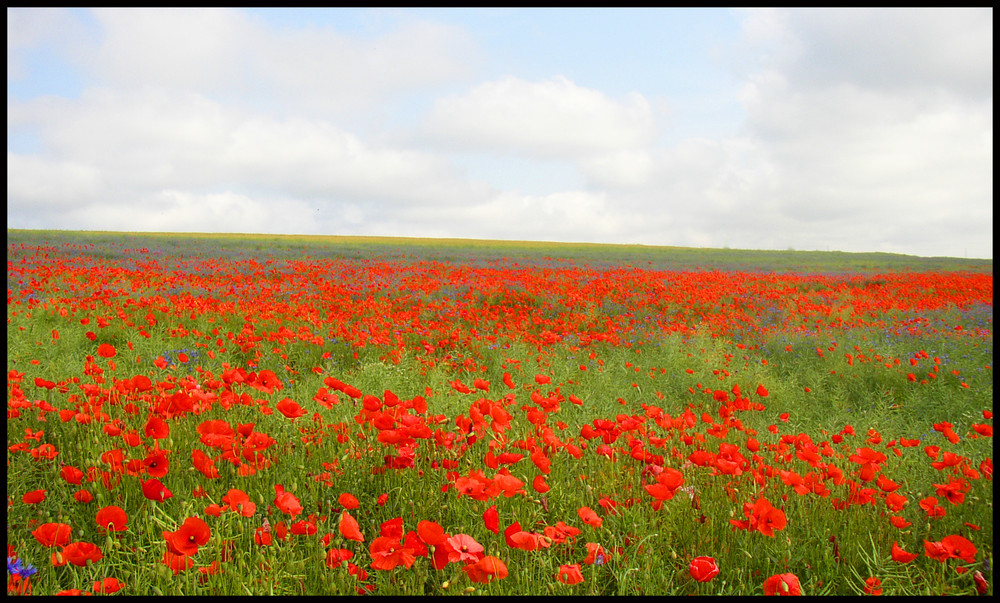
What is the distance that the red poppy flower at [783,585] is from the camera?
1660 millimetres

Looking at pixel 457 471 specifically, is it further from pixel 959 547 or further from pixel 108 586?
pixel 959 547

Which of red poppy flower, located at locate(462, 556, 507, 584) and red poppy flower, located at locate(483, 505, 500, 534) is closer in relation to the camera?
red poppy flower, located at locate(462, 556, 507, 584)

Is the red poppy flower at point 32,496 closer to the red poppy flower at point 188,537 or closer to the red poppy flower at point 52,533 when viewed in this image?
the red poppy flower at point 52,533

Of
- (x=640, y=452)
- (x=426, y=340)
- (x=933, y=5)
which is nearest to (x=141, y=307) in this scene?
(x=426, y=340)

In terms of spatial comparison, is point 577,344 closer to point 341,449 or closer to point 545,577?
point 341,449

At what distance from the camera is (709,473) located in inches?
115

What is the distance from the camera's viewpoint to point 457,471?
2.59 meters

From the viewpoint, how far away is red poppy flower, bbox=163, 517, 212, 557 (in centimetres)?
158

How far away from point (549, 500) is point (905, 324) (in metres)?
10.5

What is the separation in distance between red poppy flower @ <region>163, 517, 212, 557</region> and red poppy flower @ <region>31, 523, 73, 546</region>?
333 millimetres

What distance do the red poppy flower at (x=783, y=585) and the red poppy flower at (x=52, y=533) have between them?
2.19 m

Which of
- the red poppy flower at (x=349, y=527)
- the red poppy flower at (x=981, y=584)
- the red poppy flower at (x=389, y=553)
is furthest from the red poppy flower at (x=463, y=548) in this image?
the red poppy flower at (x=981, y=584)

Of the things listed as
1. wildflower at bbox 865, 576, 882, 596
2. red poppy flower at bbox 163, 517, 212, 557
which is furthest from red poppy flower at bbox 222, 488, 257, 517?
wildflower at bbox 865, 576, 882, 596

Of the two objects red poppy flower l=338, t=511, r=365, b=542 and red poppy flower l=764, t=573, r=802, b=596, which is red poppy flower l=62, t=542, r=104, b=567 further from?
red poppy flower l=764, t=573, r=802, b=596
